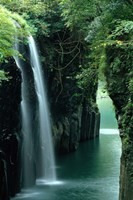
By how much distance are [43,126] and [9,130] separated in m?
6.50

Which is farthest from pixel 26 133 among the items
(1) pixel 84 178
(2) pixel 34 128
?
(1) pixel 84 178

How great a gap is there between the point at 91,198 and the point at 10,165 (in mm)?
3183

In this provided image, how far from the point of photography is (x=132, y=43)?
8.28 m

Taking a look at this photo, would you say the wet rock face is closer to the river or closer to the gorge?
the gorge

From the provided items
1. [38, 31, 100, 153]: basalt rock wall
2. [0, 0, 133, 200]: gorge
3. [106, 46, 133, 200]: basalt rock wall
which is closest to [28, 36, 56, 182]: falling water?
[0, 0, 133, 200]: gorge

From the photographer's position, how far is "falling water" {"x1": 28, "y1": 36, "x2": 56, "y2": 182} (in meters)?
18.5

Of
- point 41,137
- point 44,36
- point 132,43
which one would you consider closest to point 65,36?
point 44,36

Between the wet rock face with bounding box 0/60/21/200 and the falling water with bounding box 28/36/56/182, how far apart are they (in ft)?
14.1

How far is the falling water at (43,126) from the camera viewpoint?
728 inches

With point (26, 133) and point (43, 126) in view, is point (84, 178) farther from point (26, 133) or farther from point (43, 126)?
point (43, 126)

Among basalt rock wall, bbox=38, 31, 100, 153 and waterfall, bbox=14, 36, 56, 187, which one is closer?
waterfall, bbox=14, 36, 56, 187

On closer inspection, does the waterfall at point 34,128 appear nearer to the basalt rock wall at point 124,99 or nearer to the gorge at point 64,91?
the gorge at point 64,91

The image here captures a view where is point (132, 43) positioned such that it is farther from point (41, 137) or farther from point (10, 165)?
point (41, 137)

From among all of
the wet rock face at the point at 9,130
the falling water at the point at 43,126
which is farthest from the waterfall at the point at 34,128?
the wet rock face at the point at 9,130
